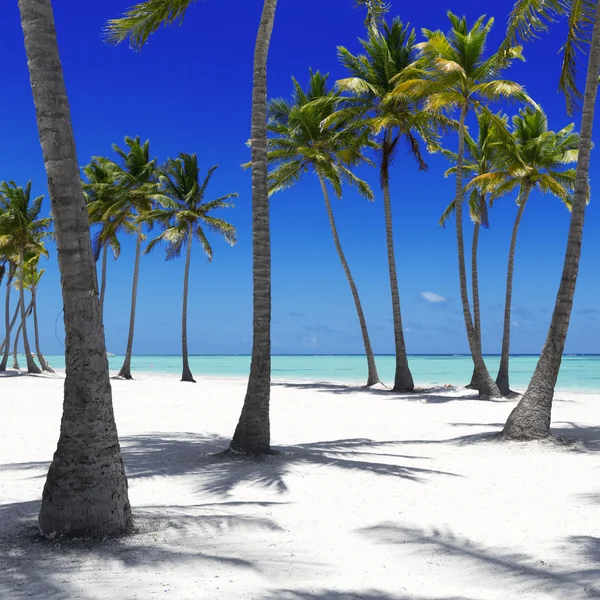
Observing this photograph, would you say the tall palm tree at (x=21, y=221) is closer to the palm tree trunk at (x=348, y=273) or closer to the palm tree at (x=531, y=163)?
the palm tree trunk at (x=348, y=273)

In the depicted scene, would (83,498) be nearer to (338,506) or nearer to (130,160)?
(338,506)

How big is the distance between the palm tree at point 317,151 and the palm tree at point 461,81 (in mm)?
5453

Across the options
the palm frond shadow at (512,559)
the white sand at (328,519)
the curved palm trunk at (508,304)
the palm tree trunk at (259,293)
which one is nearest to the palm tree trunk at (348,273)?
the curved palm trunk at (508,304)

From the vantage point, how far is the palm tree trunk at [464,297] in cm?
2042

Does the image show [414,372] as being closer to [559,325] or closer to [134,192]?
[134,192]

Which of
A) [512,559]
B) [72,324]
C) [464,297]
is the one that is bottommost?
[512,559]

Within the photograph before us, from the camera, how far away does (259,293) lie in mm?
9461

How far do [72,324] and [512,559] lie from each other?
4120 mm

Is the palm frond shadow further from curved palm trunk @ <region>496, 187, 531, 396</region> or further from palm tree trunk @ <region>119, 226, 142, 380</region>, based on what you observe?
palm tree trunk @ <region>119, 226, 142, 380</region>

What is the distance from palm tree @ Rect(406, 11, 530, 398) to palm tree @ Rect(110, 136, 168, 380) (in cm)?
1636

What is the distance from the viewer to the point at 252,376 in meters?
9.55

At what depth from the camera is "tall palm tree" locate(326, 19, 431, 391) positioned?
23078 millimetres

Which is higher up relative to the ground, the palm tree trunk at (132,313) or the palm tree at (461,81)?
the palm tree at (461,81)

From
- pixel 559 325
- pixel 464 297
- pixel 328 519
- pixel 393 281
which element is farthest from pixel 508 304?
pixel 328 519
